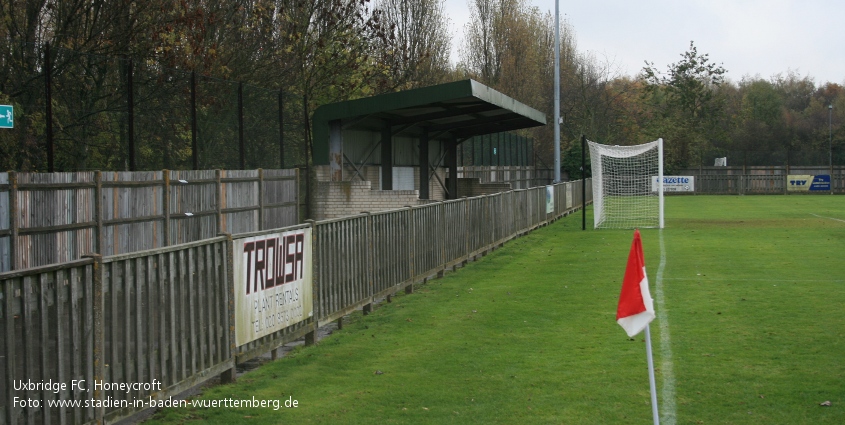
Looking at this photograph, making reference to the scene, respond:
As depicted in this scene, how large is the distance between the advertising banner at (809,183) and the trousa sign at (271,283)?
57.1m

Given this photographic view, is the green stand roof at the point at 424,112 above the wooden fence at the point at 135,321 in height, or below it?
above

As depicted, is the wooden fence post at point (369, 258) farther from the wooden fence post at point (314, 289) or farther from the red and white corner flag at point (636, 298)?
the red and white corner flag at point (636, 298)

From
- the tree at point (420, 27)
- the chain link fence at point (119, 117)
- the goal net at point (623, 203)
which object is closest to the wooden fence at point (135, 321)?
the chain link fence at point (119, 117)

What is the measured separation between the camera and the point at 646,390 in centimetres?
742

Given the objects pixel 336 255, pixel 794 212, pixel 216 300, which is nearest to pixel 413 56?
pixel 794 212

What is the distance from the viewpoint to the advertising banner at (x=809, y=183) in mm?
60250

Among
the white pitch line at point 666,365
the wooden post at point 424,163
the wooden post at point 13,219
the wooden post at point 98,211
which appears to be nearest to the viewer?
the white pitch line at point 666,365

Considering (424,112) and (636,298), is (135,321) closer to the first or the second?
(636,298)

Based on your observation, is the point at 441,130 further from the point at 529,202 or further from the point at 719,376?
the point at 719,376

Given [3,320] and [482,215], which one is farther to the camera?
[482,215]

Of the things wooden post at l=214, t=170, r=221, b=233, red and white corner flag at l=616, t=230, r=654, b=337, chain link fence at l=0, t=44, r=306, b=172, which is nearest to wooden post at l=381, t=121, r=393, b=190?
chain link fence at l=0, t=44, r=306, b=172

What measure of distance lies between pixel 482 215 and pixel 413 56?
27.6 meters

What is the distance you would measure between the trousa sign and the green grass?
0.42m

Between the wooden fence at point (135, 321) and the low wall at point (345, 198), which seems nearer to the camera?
the wooden fence at point (135, 321)
